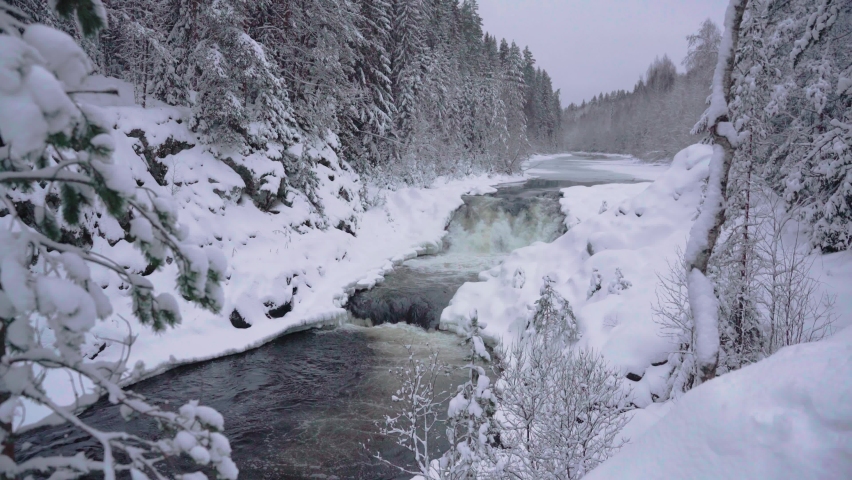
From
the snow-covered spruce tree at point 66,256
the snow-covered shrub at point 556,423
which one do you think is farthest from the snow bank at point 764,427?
the snow-covered shrub at point 556,423

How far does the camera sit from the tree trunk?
19.4ft

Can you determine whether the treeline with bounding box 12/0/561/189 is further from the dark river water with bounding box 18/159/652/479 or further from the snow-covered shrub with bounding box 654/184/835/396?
the snow-covered shrub with bounding box 654/184/835/396

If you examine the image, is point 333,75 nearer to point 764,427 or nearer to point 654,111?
point 764,427

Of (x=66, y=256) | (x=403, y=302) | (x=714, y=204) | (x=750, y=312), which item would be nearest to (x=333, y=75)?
(x=403, y=302)

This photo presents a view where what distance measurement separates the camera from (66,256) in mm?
1917

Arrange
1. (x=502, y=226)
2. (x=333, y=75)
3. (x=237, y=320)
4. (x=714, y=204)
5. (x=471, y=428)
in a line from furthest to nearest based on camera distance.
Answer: (x=502, y=226), (x=333, y=75), (x=237, y=320), (x=714, y=204), (x=471, y=428)

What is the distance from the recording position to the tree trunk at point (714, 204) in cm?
591

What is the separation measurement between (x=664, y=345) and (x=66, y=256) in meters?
9.85

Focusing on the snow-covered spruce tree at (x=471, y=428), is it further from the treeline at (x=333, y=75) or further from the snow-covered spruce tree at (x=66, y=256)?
the treeline at (x=333, y=75)

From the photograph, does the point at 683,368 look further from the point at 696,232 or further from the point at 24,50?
the point at 24,50

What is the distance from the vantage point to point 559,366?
6660 millimetres

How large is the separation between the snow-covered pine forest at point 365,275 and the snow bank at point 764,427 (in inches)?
0.6

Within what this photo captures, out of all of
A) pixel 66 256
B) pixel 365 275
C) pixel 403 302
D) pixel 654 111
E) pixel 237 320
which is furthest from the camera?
pixel 654 111

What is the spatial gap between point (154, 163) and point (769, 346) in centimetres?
1638
